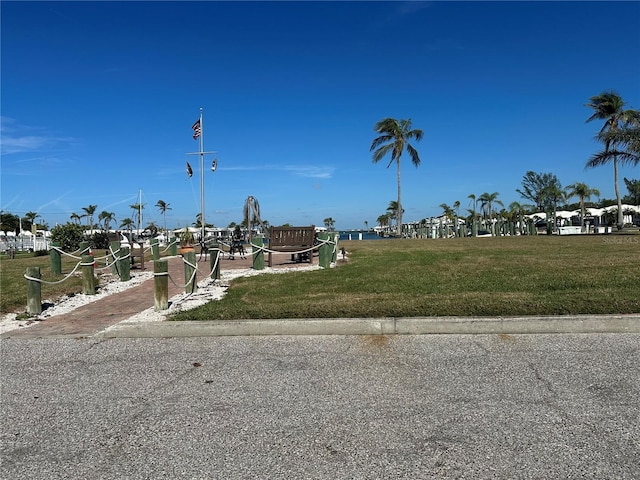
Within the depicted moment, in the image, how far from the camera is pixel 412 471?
2.62 meters

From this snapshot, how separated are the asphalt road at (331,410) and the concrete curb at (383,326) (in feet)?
0.66

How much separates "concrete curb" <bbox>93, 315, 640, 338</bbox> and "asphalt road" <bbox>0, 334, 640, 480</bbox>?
0.20 meters

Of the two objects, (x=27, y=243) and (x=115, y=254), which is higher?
(x=27, y=243)

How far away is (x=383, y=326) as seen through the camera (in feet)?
18.1

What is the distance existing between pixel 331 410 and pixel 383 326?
220cm

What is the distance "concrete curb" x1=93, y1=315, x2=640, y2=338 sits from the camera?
17.6ft

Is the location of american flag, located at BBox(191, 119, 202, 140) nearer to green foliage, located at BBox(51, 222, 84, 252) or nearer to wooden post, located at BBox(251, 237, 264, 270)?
green foliage, located at BBox(51, 222, 84, 252)

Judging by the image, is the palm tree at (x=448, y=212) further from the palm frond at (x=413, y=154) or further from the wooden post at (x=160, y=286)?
the wooden post at (x=160, y=286)

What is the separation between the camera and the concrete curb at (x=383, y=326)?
5.36 metres

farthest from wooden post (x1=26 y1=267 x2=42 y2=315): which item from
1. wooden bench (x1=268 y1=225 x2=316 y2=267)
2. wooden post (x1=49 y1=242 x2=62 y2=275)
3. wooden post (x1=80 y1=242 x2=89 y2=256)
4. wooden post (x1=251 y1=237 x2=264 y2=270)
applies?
wooden bench (x1=268 y1=225 x2=316 y2=267)

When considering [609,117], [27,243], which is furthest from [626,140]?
[27,243]

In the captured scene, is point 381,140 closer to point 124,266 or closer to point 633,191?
point 124,266

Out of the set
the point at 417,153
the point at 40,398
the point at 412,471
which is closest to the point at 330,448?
the point at 412,471

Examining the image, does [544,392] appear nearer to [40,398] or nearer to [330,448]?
[330,448]
